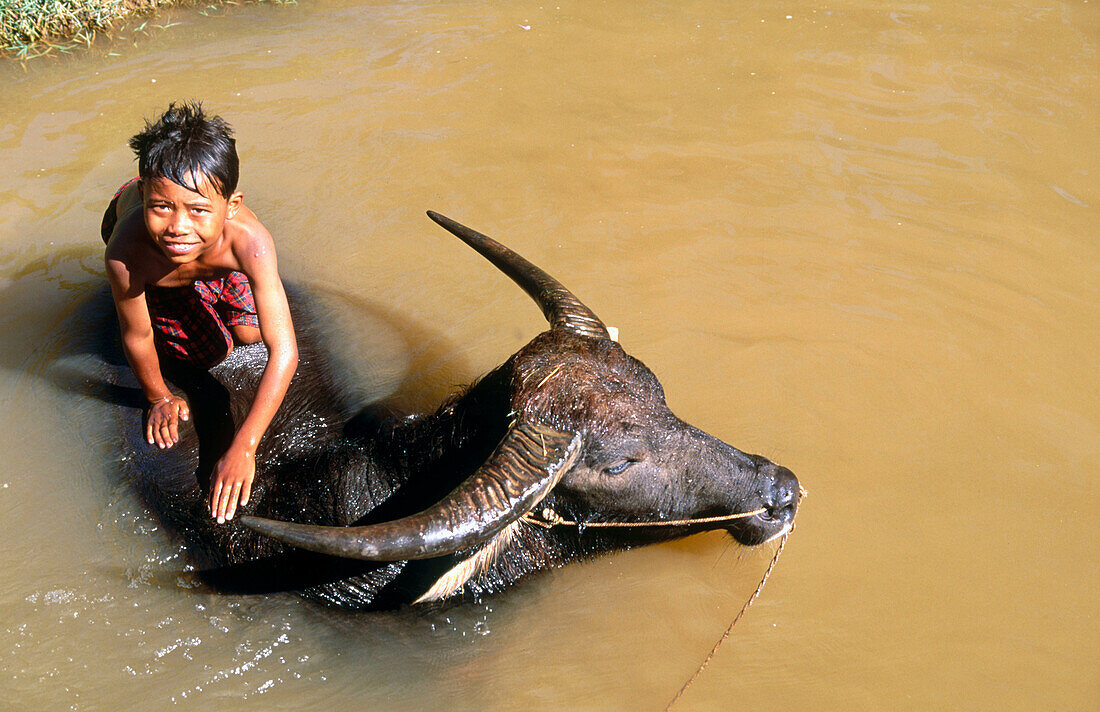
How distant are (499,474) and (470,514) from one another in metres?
0.20

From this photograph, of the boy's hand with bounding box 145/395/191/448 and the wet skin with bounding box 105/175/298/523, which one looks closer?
the wet skin with bounding box 105/175/298/523

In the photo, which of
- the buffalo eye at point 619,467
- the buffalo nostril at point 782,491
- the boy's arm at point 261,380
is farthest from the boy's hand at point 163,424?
the buffalo nostril at point 782,491

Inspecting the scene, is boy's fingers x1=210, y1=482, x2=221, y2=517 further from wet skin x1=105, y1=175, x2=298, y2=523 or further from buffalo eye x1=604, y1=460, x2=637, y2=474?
buffalo eye x1=604, y1=460, x2=637, y2=474

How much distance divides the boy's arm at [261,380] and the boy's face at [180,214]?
0.84 ft

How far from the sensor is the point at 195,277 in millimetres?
3617

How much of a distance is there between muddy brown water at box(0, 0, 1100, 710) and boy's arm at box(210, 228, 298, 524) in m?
0.51

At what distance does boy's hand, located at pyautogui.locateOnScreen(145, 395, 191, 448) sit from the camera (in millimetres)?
3500

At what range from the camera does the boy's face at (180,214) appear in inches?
118

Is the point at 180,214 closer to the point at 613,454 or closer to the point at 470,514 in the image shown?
the point at 470,514

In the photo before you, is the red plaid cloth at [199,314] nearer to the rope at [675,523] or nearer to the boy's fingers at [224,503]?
the boy's fingers at [224,503]

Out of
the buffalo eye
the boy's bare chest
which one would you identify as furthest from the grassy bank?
the buffalo eye

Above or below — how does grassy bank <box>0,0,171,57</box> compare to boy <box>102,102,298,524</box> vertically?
above

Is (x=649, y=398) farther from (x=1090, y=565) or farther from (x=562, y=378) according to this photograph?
(x=1090, y=565)

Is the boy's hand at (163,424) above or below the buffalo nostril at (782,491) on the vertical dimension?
above
